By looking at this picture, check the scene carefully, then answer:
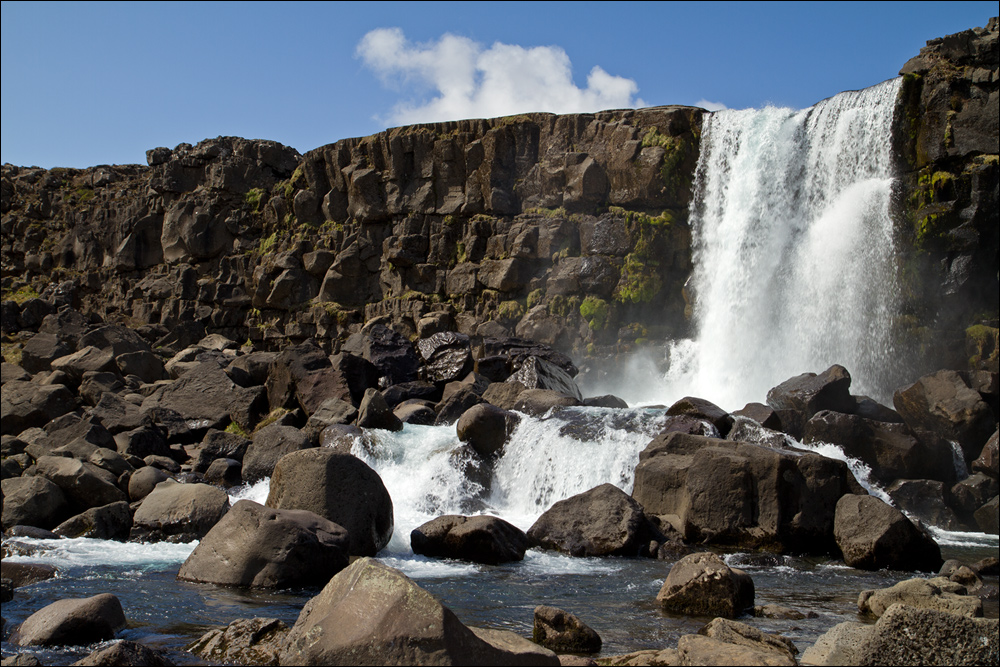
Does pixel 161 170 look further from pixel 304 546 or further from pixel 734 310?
pixel 304 546

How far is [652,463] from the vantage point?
15.7 m

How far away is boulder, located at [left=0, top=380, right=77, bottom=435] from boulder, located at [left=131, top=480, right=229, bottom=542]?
1022 centimetres

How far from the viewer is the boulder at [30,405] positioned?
74.2 ft

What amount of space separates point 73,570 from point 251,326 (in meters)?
33.2

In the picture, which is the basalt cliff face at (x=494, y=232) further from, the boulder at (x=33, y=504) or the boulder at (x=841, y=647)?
the boulder at (x=841, y=647)

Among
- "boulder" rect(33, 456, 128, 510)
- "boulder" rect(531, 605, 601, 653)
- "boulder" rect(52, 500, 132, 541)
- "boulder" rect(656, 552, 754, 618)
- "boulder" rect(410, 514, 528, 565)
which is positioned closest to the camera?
"boulder" rect(531, 605, 601, 653)

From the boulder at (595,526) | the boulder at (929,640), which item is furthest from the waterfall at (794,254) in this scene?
the boulder at (929,640)

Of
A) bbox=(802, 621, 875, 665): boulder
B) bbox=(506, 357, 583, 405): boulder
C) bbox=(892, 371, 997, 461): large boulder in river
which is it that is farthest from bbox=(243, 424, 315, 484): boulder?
bbox=(892, 371, 997, 461): large boulder in river

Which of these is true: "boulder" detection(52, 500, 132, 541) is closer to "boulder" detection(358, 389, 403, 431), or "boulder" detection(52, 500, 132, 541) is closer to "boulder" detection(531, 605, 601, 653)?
"boulder" detection(358, 389, 403, 431)

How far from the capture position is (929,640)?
6.10 m

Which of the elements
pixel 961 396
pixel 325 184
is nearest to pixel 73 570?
pixel 961 396

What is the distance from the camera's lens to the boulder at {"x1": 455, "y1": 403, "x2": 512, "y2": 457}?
1856 centimetres

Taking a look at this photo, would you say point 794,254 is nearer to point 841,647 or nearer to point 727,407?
point 727,407

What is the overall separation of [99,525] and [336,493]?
4.84 meters
